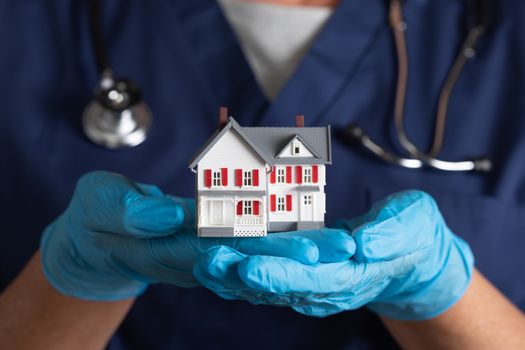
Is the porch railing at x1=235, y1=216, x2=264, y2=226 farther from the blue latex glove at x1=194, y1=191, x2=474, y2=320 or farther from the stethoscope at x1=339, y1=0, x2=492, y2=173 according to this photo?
the stethoscope at x1=339, y1=0, x2=492, y2=173

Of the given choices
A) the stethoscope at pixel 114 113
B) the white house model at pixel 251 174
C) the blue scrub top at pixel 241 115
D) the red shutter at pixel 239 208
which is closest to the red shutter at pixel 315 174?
the white house model at pixel 251 174

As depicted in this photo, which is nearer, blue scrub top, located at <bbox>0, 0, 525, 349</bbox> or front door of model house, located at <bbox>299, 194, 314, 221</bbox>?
front door of model house, located at <bbox>299, 194, 314, 221</bbox>

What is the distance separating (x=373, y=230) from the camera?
0.78 m

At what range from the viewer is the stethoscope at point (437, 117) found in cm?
103

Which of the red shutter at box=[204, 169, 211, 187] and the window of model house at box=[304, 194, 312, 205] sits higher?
the red shutter at box=[204, 169, 211, 187]

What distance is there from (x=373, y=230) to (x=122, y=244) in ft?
1.15

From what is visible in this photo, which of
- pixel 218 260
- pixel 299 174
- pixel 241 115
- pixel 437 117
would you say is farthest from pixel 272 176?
pixel 437 117

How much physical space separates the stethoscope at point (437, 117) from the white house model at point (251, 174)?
0.88 feet

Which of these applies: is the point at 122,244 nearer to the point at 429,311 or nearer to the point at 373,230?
the point at 373,230

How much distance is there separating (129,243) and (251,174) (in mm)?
208

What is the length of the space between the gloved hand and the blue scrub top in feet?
0.43

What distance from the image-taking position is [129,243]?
0.83 meters

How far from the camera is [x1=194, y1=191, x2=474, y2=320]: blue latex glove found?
708 mm

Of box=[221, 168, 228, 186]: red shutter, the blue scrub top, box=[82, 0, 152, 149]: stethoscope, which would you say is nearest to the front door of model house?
box=[221, 168, 228, 186]: red shutter
